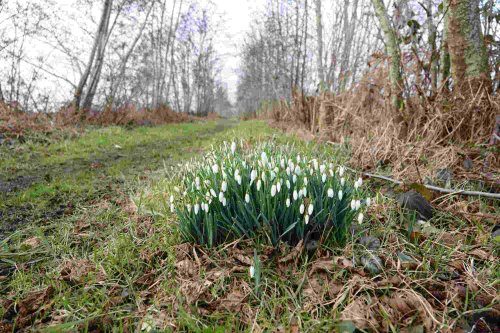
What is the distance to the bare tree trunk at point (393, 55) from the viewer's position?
3.83 metres

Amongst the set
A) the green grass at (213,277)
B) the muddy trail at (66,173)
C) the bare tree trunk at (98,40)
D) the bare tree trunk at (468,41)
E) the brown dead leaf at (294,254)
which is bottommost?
the green grass at (213,277)

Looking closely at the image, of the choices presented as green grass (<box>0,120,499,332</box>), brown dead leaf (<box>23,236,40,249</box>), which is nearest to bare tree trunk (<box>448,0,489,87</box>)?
green grass (<box>0,120,499,332</box>)

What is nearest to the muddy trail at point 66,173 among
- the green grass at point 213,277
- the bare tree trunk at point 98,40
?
the green grass at point 213,277

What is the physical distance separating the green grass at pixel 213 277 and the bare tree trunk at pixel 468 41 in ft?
5.41

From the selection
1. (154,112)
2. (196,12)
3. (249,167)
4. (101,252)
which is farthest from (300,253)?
(196,12)

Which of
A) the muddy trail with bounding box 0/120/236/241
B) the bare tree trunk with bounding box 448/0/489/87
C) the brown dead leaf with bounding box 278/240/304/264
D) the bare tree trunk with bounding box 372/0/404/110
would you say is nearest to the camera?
the brown dead leaf with bounding box 278/240/304/264

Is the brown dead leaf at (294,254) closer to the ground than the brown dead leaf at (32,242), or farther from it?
farther from it

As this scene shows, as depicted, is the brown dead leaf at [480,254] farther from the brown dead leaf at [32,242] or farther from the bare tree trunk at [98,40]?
the bare tree trunk at [98,40]

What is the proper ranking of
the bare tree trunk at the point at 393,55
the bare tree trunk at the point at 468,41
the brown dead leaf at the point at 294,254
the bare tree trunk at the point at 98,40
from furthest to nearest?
the bare tree trunk at the point at 98,40
the bare tree trunk at the point at 393,55
the bare tree trunk at the point at 468,41
the brown dead leaf at the point at 294,254

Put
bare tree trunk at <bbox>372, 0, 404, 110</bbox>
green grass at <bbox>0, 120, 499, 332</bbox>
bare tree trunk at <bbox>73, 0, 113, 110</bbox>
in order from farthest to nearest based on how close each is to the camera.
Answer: bare tree trunk at <bbox>73, 0, 113, 110</bbox> < bare tree trunk at <bbox>372, 0, 404, 110</bbox> < green grass at <bbox>0, 120, 499, 332</bbox>

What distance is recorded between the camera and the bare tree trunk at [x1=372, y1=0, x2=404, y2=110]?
3.83 metres

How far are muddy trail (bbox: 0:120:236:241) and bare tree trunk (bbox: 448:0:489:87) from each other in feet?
11.9

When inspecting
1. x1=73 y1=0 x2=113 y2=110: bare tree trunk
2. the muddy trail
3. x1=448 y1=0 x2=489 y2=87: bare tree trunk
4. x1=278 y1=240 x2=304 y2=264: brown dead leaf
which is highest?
x1=73 y1=0 x2=113 y2=110: bare tree trunk

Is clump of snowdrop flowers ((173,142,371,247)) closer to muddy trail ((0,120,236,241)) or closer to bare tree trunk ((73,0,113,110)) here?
muddy trail ((0,120,236,241))
